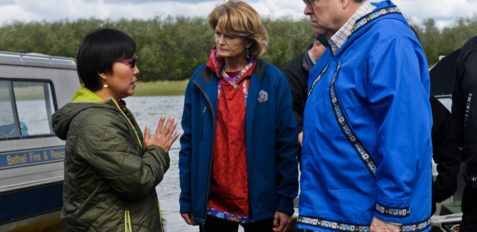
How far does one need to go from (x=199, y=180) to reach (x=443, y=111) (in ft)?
4.70

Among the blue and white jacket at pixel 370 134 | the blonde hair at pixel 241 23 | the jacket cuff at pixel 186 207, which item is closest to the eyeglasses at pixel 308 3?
the blue and white jacket at pixel 370 134

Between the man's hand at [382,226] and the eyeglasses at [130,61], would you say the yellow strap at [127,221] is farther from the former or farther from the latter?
the man's hand at [382,226]

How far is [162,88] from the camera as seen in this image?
7344 cm

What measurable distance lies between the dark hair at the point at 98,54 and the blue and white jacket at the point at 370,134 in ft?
3.43

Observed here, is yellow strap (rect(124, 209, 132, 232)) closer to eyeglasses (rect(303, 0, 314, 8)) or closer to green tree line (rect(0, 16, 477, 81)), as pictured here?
eyeglasses (rect(303, 0, 314, 8))

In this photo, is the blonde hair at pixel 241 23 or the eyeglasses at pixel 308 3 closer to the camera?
the eyeglasses at pixel 308 3

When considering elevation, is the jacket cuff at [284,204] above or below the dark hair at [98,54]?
below

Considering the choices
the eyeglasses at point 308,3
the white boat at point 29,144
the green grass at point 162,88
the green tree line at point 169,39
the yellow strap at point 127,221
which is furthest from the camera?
the green grass at point 162,88

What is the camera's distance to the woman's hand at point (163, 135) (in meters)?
3.45

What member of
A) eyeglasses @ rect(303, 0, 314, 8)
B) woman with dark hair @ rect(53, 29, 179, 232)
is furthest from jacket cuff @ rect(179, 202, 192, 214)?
eyeglasses @ rect(303, 0, 314, 8)

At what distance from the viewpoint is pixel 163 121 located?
138 inches

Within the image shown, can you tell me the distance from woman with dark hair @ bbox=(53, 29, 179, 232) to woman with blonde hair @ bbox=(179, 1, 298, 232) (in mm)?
403

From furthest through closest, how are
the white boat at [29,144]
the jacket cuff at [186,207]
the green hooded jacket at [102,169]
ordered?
the white boat at [29,144] < the jacket cuff at [186,207] < the green hooded jacket at [102,169]

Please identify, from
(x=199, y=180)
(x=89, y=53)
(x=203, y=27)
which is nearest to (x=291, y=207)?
(x=199, y=180)
